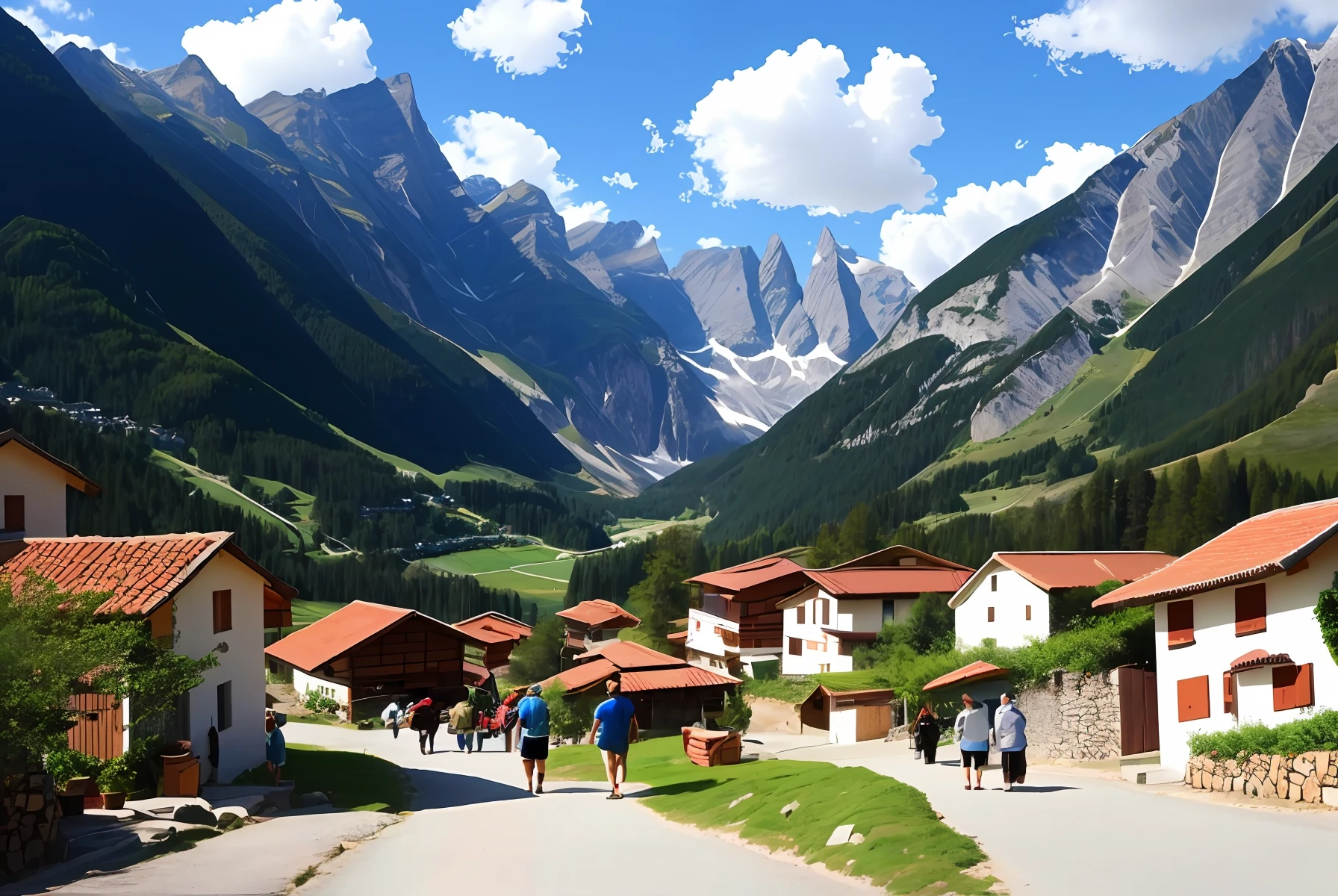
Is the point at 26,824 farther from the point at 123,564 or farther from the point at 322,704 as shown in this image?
the point at 322,704

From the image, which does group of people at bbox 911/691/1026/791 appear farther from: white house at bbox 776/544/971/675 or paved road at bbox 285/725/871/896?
white house at bbox 776/544/971/675

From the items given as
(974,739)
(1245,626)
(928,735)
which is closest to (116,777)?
(974,739)

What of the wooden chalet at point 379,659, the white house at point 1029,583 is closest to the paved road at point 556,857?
the white house at point 1029,583

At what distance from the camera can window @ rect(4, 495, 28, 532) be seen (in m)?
35.8

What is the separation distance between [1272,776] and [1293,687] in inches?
180

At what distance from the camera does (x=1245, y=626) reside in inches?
1100

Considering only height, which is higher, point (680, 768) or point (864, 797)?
point (864, 797)

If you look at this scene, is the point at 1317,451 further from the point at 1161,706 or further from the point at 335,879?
the point at 335,879

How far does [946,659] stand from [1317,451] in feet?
401

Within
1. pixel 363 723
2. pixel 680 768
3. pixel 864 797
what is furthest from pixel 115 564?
pixel 363 723

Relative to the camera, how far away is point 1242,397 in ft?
630

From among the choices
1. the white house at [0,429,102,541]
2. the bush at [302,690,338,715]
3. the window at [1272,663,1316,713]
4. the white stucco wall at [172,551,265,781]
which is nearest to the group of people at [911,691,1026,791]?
the window at [1272,663,1316,713]

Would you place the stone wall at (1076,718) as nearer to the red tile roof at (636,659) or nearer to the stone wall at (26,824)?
the red tile roof at (636,659)

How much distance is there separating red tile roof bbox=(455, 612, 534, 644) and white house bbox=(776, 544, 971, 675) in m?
33.5
